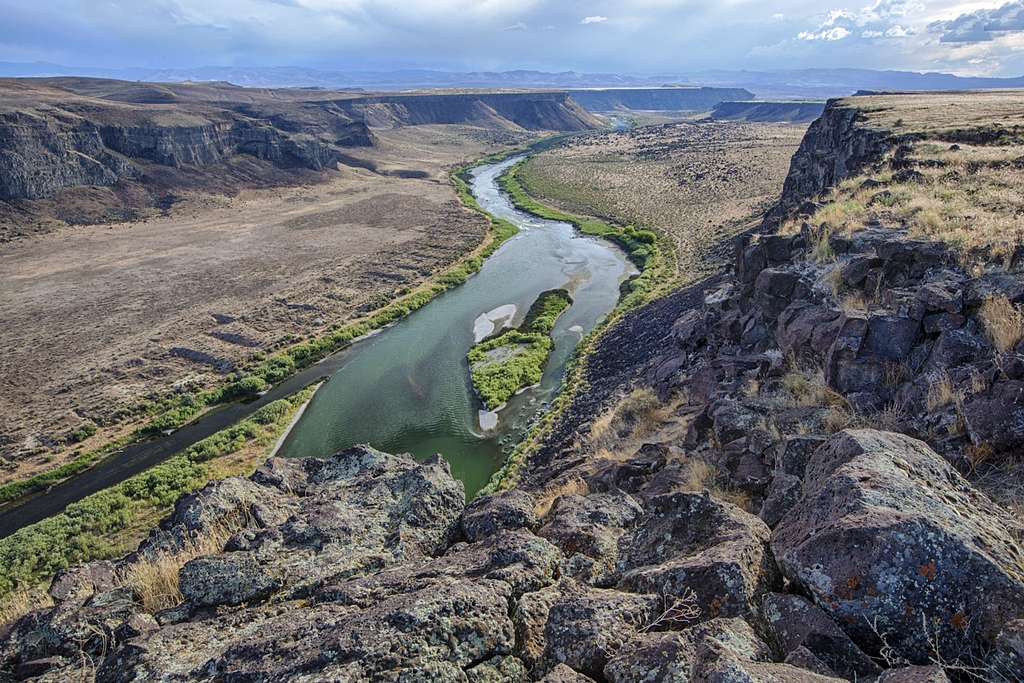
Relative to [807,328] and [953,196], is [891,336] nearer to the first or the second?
[807,328]

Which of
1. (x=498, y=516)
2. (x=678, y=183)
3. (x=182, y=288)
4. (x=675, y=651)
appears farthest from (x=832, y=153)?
(x=182, y=288)

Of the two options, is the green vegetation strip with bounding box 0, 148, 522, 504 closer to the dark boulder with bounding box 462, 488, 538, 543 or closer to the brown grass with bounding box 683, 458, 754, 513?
the dark boulder with bounding box 462, 488, 538, 543

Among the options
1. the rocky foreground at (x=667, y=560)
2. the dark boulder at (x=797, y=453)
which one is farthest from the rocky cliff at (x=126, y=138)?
the dark boulder at (x=797, y=453)

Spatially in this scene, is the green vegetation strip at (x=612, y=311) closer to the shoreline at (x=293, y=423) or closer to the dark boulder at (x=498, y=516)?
the dark boulder at (x=498, y=516)

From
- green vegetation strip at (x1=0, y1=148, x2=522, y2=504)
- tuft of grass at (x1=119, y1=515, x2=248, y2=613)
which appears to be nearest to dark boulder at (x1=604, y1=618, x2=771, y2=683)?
tuft of grass at (x1=119, y1=515, x2=248, y2=613)

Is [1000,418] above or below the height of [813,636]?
above

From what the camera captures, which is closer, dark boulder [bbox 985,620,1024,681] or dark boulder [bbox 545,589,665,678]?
dark boulder [bbox 985,620,1024,681]

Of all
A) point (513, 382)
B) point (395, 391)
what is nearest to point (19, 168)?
point (395, 391)
